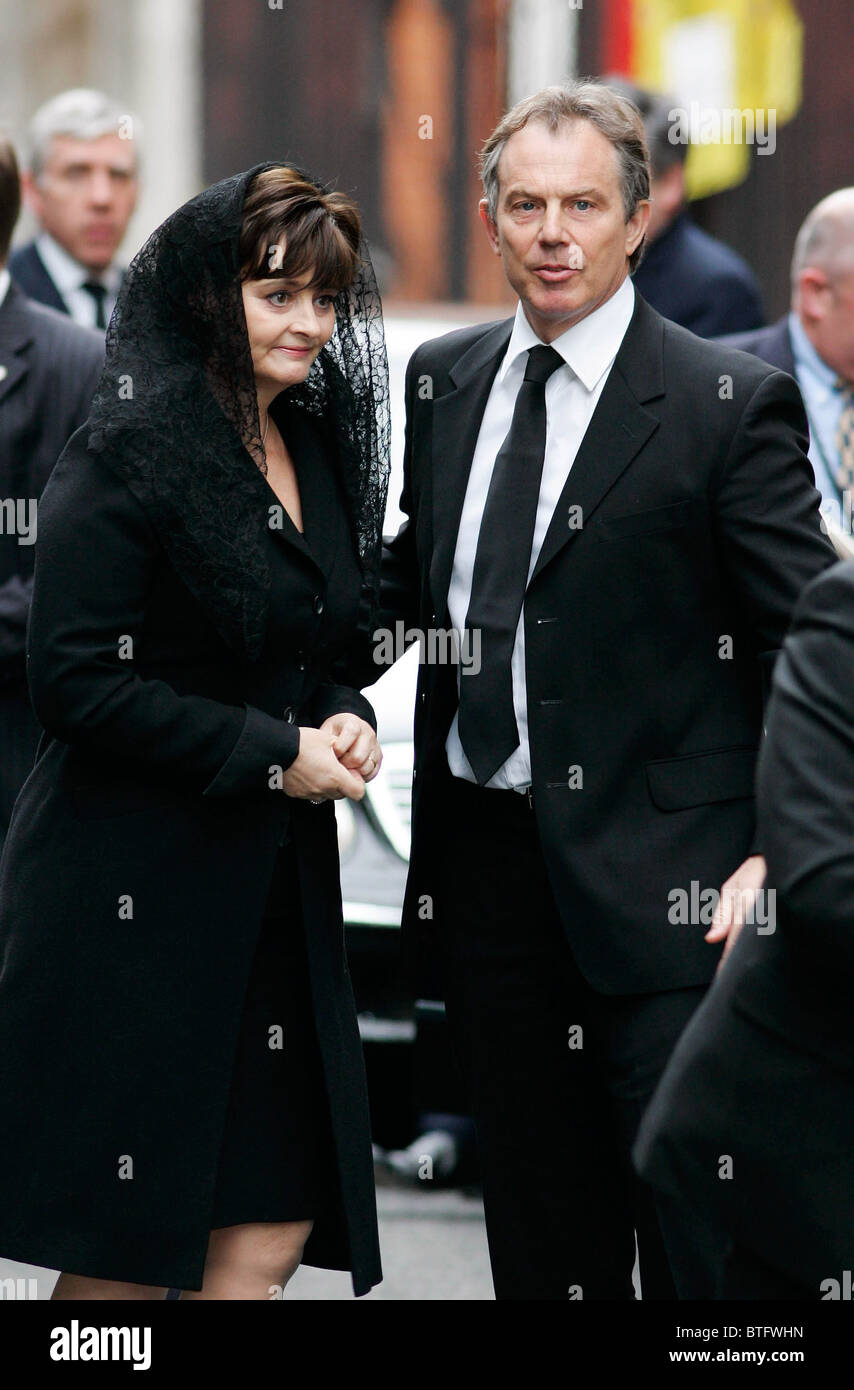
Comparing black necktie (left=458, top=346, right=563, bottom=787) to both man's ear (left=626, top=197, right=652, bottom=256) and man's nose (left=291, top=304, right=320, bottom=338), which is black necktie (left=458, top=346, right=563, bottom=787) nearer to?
man's ear (left=626, top=197, right=652, bottom=256)

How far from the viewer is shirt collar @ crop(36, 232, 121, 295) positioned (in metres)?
7.40

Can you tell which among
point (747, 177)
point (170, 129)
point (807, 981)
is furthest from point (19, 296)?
point (170, 129)

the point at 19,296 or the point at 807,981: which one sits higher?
the point at 19,296

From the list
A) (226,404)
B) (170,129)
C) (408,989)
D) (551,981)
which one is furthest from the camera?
(170,129)

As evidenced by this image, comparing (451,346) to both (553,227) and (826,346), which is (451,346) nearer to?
(553,227)

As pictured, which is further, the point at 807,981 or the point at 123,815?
the point at 123,815

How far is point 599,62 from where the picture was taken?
13.4 metres

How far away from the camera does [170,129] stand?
15867 mm

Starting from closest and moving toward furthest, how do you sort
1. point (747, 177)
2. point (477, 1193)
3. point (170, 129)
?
point (477, 1193) < point (747, 177) < point (170, 129)

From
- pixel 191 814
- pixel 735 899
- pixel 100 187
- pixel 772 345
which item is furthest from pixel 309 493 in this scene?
pixel 100 187

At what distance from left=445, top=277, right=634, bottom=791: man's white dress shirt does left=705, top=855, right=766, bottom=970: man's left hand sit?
1.36ft

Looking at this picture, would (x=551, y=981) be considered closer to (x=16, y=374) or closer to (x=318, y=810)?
(x=318, y=810)

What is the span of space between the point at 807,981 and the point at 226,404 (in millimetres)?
1384
